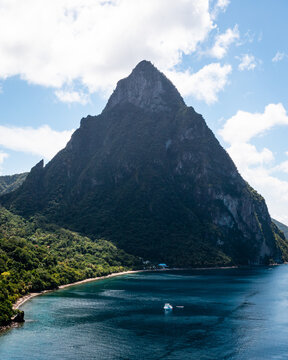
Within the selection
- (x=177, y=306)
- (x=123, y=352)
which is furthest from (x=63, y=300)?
(x=123, y=352)

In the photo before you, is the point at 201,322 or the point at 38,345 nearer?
the point at 38,345

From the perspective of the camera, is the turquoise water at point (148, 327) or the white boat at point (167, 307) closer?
the turquoise water at point (148, 327)

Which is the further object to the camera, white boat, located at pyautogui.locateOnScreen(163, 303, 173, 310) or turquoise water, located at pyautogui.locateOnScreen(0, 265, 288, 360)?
white boat, located at pyautogui.locateOnScreen(163, 303, 173, 310)

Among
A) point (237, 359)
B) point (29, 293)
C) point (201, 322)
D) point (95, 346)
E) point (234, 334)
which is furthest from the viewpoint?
point (29, 293)

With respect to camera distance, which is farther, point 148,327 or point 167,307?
point 167,307

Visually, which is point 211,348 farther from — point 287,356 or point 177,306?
point 177,306

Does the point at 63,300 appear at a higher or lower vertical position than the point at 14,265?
lower

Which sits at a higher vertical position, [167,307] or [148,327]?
[167,307]

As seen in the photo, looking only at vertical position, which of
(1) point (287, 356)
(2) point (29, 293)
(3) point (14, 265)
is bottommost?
(1) point (287, 356)
